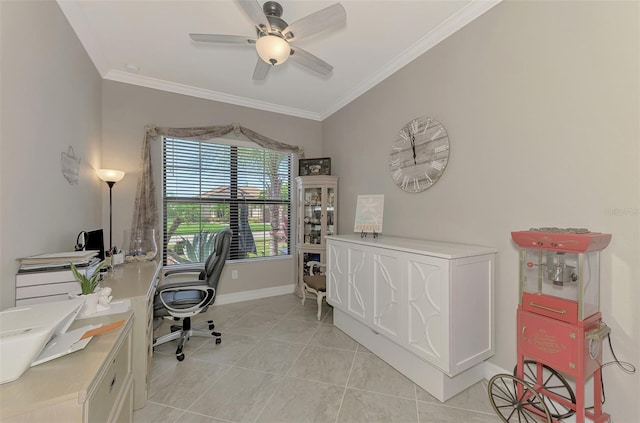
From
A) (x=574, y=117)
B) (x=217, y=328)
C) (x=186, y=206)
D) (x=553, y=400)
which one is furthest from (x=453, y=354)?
(x=186, y=206)

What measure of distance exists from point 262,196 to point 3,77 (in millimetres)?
2748

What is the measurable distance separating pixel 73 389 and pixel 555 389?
249cm

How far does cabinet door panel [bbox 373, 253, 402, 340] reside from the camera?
1.98m

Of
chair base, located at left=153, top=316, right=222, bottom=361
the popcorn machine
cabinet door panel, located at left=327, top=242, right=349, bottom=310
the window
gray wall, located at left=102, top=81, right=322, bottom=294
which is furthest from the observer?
the window

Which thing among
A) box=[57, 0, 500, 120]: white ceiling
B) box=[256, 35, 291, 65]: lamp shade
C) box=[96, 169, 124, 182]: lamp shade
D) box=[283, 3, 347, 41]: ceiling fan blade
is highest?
box=[57, 0, 500, 120]: white ceiling

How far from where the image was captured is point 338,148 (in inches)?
150

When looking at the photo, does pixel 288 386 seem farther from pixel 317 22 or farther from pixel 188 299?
pixel 317 22

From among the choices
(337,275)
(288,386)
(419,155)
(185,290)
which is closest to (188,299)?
(185,290)

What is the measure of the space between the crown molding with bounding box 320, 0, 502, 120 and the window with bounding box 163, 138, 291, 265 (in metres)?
1.70

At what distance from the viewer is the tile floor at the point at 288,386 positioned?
1.61 meters

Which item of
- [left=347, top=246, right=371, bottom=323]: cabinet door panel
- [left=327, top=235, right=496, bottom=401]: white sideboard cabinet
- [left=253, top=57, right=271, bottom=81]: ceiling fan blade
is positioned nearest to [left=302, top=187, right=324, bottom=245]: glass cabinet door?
[left=347, top=246, right=371, bottom=323]: cabinet door panel

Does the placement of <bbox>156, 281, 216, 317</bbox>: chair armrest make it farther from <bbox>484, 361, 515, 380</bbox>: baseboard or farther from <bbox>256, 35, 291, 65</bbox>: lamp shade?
<bbox>484, 361, 515, 380</bbox>: baseboard

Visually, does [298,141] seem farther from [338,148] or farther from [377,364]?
[377,364]

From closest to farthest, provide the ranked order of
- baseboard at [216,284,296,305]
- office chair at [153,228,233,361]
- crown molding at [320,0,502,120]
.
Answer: crown molding at [320,0,502,120], office chair at [153,228,233,361], baseboard at [216,284,296,305]
